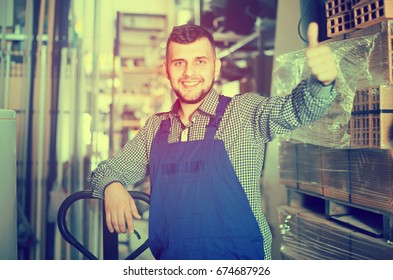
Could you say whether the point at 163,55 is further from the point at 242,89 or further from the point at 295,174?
the point at 295,174

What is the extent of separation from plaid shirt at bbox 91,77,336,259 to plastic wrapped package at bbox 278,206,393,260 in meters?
0.38

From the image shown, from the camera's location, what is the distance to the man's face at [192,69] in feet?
5.26

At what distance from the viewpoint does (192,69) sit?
5.25ft

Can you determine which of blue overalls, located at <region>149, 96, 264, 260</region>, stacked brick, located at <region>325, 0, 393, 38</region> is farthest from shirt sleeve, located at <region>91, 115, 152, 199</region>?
stacked brick, located at <region>325, 0, 393, 38</region>

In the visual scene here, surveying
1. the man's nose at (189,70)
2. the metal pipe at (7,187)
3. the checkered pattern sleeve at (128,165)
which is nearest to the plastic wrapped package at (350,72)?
the man's nose at (189,70)

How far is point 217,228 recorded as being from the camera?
146 centimetres

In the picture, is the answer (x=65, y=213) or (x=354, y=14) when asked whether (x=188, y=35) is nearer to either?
(x=354, y=14)

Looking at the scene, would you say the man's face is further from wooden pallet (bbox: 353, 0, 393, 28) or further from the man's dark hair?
wooden pallet (bbox: 353, 0, 393, 28)

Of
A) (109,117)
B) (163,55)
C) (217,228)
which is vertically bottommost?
(217,228)

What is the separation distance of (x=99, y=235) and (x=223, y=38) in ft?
4.45

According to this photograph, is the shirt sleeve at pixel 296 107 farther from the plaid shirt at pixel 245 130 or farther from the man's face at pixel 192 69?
the man's face at pixel 192 69

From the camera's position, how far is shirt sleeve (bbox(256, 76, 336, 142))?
1.22 metres
